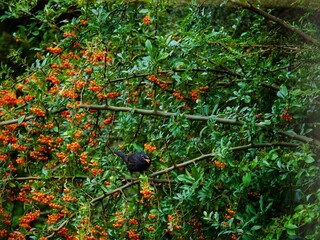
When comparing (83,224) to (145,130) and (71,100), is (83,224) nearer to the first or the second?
(71,100)

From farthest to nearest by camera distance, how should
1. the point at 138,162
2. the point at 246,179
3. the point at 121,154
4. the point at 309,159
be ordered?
the point at 121,154
the point at 138,162
the point at 246,179
the point at 309,159

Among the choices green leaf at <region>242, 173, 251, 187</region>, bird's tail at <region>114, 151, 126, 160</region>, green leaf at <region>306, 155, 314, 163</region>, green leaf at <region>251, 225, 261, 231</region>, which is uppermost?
green leaf at <region>306, 155, 314, 163</region>

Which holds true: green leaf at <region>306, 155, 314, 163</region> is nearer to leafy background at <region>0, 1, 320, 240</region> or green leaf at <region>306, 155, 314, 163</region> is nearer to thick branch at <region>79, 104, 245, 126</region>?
leafy background at <region>0, 1, 320, 240</region>

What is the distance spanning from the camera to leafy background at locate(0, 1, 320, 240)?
3100 mm

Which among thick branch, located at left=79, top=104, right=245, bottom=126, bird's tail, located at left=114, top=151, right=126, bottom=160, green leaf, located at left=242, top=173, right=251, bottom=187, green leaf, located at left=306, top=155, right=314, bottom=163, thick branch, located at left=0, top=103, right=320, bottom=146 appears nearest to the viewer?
green leaf, located at left=306, top=155, right=314, bottom=163

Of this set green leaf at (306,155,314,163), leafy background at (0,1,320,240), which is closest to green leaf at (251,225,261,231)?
leafy background at (0,1,320,240)

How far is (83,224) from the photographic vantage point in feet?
10.3

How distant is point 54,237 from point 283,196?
4.02 ft

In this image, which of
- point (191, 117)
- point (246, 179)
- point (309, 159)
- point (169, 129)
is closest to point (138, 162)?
point (169, 129)

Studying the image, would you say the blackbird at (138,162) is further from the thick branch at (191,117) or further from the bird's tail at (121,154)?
the thick branch at (191,117)

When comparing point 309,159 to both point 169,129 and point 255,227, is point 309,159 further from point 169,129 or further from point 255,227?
point 169,129

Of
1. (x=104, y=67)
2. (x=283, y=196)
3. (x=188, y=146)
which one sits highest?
(x=104, y=67)

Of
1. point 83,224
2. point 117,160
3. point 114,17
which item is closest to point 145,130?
point 117,160

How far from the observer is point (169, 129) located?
3.33 m
